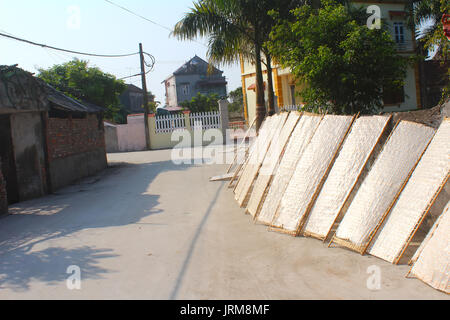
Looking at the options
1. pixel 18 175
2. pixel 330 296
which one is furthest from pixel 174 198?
pixel 330 296

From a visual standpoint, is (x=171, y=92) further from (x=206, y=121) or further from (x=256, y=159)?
(x=256, y=159)

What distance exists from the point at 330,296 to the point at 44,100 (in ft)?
30.1

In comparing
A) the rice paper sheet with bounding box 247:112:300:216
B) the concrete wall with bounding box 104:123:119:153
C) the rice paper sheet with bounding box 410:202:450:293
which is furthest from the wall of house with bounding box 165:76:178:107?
the rice paper sheet with bounding box 410:202:450:293

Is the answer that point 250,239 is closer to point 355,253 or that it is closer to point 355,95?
point 355,253

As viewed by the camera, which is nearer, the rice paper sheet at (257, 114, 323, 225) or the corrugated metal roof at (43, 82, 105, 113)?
the rice paper sheet at (257, 114, 323, 225)

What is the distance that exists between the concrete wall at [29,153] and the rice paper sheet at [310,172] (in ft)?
22.0

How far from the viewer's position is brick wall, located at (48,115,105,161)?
1159cm

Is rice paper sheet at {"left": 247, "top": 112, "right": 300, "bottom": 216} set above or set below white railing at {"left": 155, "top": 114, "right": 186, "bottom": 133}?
below

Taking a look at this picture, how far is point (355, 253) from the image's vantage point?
5016mm

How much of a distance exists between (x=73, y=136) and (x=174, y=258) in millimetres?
9130

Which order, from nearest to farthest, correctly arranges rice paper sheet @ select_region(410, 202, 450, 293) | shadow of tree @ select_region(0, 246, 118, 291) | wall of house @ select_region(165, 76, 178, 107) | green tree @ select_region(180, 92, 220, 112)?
rice paper sheet @ select_region(410, 202, 450, 293) < shadow of tree @ select_region(0, 246, 118, 291) < green tree @ select_region(180, 92, 220, 112) < wall of house @ select_region(165, 76, 178, 107)

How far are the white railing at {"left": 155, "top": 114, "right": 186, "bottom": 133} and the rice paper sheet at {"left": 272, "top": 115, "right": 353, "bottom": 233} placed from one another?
58.8ft

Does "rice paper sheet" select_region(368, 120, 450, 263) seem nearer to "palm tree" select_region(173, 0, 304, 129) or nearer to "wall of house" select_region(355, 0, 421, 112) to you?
"palm tree" select_region(173, 0, 304, 129)

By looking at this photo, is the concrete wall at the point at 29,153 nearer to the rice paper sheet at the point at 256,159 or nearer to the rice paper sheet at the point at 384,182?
the rice paper sheet at the point at 256,159
